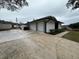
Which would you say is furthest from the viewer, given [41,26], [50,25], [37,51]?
[41,26]

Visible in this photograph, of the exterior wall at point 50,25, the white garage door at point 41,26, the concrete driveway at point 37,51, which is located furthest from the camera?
the white garage door at point 41,26

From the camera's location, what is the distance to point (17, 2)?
30.6 ft

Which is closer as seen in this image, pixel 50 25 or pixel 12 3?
pixel 12 3

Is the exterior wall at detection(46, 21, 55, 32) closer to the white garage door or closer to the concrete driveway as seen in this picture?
the white garage door

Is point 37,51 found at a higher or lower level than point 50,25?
lower

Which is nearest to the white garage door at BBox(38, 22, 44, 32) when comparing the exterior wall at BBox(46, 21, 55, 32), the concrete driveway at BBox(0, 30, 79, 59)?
the exterior wall at BBox(46, 21, 55, 32)

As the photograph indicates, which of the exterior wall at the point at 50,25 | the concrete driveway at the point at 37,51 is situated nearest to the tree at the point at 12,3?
the concrete driveway at the point at 37,51

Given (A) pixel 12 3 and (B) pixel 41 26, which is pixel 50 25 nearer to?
(B) pixel 41 26

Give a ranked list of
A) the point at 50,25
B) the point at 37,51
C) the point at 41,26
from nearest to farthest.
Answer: the point at 37,51 < the point at 50,25 < the point at 41,26

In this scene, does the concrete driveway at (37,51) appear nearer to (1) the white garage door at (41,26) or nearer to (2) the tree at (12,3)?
(2) the tree at (12,3)

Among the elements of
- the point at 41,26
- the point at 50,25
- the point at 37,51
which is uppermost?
the point at 50,25

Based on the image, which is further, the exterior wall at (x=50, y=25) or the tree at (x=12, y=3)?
the exterior wall at (x=50, y=25)

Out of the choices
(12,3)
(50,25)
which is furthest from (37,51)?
(50,25)

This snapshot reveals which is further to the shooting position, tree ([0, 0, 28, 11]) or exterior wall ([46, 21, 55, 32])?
exterior wall ([46, 21, 55, 32])
